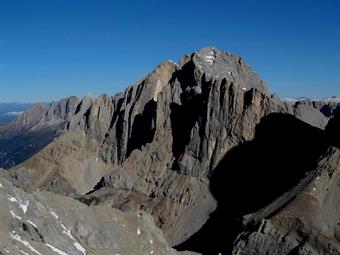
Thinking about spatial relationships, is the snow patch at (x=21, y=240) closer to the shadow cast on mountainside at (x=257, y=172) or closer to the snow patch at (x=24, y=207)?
the snow patch at (x=24, y=207)

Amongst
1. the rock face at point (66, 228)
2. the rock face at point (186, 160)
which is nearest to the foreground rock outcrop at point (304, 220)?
the rock face at point (66, 228)

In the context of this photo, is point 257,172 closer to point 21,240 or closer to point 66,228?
point 66,228

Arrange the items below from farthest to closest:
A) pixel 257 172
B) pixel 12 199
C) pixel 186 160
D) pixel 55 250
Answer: pixel 186 160 < pixel 257 172 < pixel 12 199 < pixel 55 250

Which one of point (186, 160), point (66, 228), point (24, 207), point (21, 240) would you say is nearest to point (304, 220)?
point (66, 228)

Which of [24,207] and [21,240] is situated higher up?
[24,207]

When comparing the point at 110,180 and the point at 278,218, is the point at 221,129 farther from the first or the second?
the point at 278,218

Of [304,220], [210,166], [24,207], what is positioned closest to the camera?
[24,207]

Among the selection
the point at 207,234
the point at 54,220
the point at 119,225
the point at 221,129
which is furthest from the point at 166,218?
the point at 54,220
